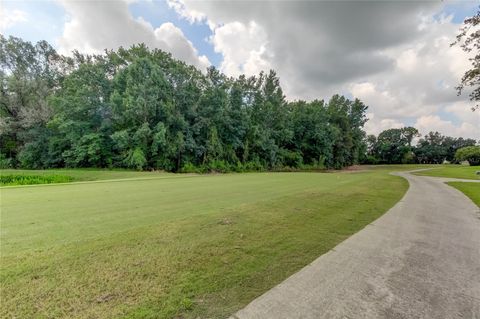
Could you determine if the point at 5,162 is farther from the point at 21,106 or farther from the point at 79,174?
the point at 79,174

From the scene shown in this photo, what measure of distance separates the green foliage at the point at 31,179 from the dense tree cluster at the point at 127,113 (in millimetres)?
9503

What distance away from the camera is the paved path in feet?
8.01

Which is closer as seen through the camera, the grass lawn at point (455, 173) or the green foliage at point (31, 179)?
the green foliage at point (31, 179)

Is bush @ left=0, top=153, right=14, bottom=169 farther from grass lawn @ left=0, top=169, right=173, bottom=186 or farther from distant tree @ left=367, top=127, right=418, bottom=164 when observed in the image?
distant tree @ left=367, top=127, right=418, bottom=164

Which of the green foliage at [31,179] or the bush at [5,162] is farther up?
the bush at [5,162]

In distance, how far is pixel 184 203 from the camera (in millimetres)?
7648

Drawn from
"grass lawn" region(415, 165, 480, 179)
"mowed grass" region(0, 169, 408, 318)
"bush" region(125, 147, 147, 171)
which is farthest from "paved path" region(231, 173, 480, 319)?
"grass lawn" region(415, 165, 480, 179)

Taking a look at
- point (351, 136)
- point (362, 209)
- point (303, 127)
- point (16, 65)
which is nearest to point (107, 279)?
point (362, 209)

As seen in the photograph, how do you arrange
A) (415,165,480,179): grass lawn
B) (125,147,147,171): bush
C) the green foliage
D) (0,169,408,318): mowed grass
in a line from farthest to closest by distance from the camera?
(125,147,147,171): bush
(415,165,480,179): grass lawn
the green foliage
(0,169,408,318): mowed grass

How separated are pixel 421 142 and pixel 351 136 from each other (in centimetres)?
4908

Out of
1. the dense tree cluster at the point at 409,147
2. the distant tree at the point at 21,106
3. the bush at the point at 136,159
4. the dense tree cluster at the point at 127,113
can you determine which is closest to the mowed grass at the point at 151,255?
the bush at the point at 136,159

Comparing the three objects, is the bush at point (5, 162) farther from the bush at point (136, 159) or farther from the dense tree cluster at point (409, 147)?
the dense tree cluster at point (409, 147)

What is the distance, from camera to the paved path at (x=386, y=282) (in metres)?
2.44

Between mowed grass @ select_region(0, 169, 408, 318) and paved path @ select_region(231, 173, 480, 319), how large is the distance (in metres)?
0.26
